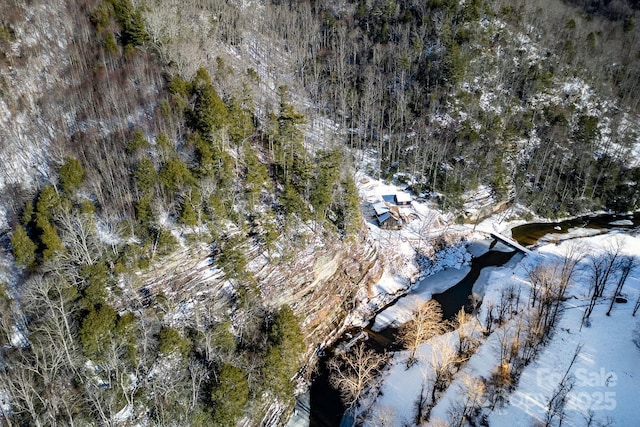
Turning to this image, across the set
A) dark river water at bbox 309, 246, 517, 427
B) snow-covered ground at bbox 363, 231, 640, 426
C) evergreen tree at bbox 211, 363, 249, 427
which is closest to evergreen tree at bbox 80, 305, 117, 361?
evergreen tree at bbox 211, 363, 249, 427

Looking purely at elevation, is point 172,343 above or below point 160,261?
below

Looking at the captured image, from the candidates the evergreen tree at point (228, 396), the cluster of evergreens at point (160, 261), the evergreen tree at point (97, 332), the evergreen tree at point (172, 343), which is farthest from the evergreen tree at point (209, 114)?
the evergreen tree at point (228, 396)

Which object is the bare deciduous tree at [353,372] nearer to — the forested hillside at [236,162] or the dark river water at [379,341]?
the dark river water at [379,341]

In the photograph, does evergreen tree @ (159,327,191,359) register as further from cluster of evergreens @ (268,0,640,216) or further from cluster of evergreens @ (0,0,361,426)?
cluster of evergreens @ (268,0,640,216)

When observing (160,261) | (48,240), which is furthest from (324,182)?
(48,240)

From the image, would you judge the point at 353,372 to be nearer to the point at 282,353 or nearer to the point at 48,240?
the point at 282,353

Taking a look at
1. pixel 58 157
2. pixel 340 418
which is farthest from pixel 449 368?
pixel 58 157

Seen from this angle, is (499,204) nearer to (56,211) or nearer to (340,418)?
(340,418)
